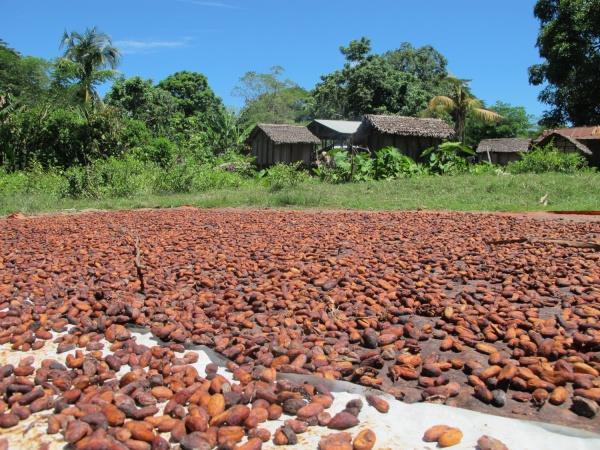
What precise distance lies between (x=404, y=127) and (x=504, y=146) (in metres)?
15.2

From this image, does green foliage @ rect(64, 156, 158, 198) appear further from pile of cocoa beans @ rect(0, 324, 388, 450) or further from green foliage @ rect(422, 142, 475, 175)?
pile of cocoa beans @ rect(0, 324, 388, 450)

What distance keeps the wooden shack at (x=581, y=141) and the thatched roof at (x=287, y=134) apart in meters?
10.8

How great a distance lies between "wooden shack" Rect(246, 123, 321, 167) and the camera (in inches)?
901

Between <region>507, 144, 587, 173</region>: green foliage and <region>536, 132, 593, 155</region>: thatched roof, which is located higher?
<region>536, 132, 593, 155</region>: thatched roof

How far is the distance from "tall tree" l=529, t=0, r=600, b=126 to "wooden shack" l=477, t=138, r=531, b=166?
11.4 meters

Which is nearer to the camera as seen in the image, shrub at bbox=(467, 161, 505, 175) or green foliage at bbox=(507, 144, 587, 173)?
green foliage at bbox=(507, 144, 587, 173)

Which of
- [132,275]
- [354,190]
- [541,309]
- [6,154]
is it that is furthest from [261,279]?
[6,154]

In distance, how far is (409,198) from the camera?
10875 millimetres

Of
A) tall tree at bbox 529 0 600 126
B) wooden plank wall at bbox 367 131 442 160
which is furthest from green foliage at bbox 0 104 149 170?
tall tree at bbox 529 0 600 126

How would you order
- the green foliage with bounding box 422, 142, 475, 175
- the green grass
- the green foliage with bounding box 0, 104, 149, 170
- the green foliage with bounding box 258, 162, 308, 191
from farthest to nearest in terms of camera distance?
the green foliage with bounding box 0, 104, 149, 170, the green foliage with bounding box 422, 142, 475, 175, the green foliage with bounding box 258, 162, 308, 191, the green grass

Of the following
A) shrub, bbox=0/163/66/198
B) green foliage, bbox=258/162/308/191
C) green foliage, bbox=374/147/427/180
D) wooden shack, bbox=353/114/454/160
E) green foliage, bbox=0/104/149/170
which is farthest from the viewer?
wooden shack, bbox=353/114/454/160

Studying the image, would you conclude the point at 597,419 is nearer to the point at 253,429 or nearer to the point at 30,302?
the point at 253,429

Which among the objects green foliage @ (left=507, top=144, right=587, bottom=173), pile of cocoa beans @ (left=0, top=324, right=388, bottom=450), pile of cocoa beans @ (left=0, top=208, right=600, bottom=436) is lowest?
pile of cocoa beans @ (left=0, top=324, right=388, bottom=450)

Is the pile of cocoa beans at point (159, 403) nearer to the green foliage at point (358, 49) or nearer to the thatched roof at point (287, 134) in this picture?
the thatched roof at point (287, 134)
